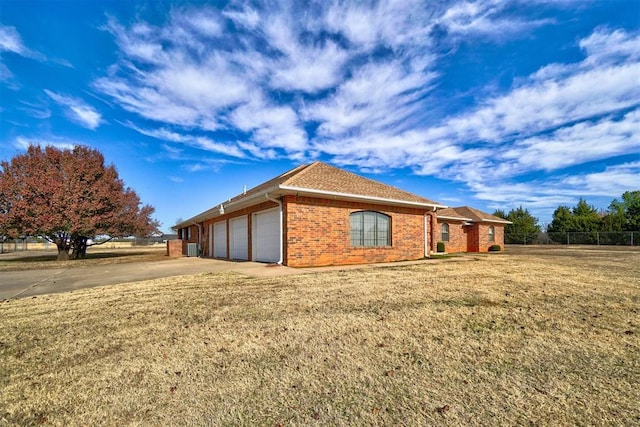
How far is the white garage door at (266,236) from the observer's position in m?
12.4

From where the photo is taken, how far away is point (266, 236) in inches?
524

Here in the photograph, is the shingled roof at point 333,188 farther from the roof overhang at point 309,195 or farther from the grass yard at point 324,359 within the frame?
the grass yard at point 324,359

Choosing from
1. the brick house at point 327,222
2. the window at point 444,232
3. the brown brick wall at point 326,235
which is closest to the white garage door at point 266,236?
the brick house at point 327,222

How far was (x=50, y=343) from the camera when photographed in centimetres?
381

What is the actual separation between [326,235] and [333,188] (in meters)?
1.85

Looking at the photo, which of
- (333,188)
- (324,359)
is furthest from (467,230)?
(324,359)

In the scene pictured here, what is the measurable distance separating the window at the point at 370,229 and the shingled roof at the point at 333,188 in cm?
75

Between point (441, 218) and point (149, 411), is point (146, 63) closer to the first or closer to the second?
point (149, 411)

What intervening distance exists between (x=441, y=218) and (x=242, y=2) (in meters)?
19.0

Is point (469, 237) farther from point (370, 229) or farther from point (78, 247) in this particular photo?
point (78, 247)

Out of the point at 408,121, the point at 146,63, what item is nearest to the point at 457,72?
the point at 408,121

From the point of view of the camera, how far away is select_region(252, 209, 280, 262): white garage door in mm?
12410

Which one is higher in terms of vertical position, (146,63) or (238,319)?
(146,63)

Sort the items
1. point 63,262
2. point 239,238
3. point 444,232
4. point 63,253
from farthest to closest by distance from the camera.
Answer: point 444,232, point 63,253, point 63,262, point 239,238
